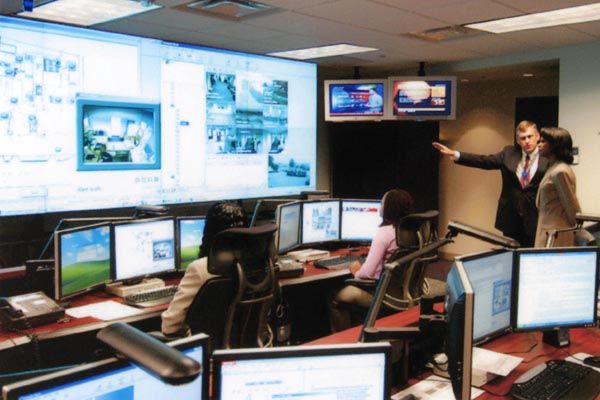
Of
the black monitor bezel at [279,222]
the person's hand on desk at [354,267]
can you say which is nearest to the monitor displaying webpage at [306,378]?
the person's hand on desk at [354,267]

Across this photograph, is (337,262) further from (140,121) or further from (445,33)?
(445,33)

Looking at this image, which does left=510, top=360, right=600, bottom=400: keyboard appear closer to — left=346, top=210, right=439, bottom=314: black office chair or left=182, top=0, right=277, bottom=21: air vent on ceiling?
left=346, top=210, right=439, bottom=314: black office chair

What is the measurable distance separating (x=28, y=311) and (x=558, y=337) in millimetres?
2378

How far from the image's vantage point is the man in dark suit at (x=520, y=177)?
5039 millimetres

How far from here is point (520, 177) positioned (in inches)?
205

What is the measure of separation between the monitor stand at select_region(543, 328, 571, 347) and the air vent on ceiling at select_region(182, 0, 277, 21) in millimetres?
2818

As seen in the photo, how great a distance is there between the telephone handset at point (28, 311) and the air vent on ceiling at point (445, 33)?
3687 millimetres

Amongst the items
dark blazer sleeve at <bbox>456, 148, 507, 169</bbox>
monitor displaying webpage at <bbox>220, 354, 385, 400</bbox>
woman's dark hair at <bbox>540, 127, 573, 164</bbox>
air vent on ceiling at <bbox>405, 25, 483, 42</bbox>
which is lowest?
monitor displaying webpage at <bbox>220, 354, 385, 400</bbox>

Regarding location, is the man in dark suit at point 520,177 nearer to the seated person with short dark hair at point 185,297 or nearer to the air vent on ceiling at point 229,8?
the air vent on ceiling at point 229,8

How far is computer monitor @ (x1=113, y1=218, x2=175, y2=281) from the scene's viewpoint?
3.35m

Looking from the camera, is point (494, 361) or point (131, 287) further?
point (131, 287)

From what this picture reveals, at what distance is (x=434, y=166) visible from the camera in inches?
292

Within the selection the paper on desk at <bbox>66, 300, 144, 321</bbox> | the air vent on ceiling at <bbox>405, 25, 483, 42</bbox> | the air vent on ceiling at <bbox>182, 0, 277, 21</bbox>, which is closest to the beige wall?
the air vent on ceiling at <bbox>405, 25, 483, 42</bbox>

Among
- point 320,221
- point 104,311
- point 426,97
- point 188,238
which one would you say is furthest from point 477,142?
point 104,311
